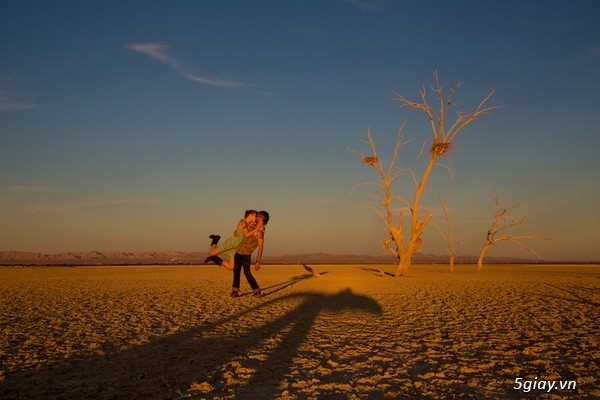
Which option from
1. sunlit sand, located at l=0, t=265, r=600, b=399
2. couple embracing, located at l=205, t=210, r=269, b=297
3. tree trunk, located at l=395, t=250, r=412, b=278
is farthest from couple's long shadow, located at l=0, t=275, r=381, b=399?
tree trunk, located at l=395, t=250, r=412, b=278

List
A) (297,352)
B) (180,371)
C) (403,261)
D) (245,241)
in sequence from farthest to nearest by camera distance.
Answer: (403,261) < (245,241) < (297,352) < (180,371)

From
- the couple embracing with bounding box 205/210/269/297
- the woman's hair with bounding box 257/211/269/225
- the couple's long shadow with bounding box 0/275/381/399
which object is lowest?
the couple's long shadow with bounding box 0/275/381/399

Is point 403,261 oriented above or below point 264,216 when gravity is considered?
below

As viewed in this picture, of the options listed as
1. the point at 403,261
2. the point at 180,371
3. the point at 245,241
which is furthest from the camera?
the point at 403,261

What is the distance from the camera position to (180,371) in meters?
4.46

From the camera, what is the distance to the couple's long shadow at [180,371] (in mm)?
3746

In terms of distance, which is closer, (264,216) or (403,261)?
(264,216)

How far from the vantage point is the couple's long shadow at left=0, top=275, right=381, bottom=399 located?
12.3 ft

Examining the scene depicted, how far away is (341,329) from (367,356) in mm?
2050

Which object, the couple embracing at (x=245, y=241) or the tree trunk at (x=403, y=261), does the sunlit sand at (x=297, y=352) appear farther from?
the tree trunk at (x=403, y=261)

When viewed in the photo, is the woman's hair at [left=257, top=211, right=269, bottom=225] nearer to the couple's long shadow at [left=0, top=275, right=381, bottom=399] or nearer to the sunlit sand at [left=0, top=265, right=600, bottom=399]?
the sunlit sand at [left=0, top=265, right=600, bottom=399]

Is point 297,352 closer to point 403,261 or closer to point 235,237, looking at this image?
point 235,237

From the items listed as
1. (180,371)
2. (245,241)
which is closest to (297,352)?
(180,371)

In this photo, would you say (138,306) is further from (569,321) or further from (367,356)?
(569,321)
